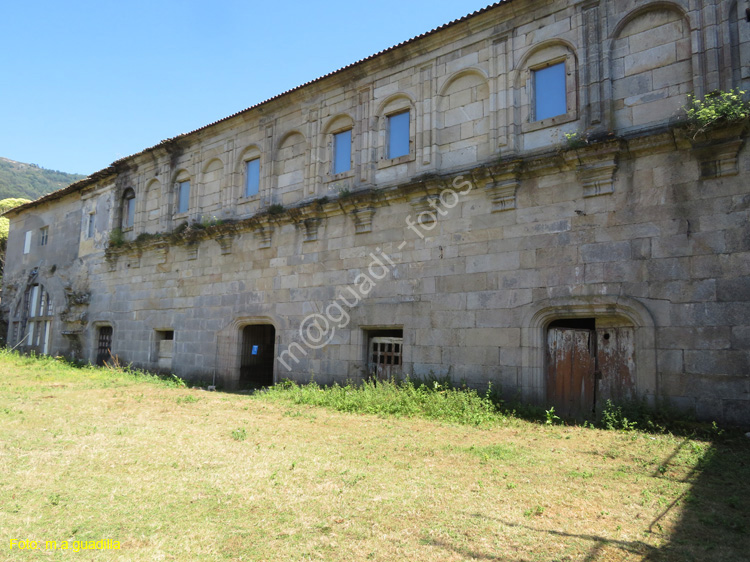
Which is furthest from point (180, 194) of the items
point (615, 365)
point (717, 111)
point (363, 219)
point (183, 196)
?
point (717, 111)

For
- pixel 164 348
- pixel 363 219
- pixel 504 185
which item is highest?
pixel 504 185

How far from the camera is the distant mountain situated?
8531 centimetres

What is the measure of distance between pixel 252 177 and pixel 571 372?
1023 cm

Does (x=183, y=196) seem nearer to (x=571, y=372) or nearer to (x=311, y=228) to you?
(x=311, y=228)

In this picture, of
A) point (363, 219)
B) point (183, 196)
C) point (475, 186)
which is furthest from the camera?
point (183, 196)

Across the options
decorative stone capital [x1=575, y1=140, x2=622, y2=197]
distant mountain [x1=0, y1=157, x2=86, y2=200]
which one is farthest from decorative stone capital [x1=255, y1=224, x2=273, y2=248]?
distant mountain [x1=0, y1=157, x2=86, y2=200]

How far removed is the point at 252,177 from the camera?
47.6ft

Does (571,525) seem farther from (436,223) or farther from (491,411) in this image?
(436,223)

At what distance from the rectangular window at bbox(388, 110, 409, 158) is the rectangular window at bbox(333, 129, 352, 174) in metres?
1.18

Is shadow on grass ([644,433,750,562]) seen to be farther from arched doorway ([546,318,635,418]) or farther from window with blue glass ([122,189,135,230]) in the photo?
window with blue glass ([122,189,135,230])

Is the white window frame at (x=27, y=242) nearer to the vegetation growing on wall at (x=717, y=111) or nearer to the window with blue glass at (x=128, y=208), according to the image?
the window with blue glass at (x=128, y=208)

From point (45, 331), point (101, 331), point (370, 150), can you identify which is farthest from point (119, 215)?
point (370, 150)

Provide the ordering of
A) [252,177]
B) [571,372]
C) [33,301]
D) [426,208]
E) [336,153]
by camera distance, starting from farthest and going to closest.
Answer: [33,301] → [252,177] → [336,153] → [426,208] → [571,372]

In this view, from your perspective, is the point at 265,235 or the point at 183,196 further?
the point at 183,196
